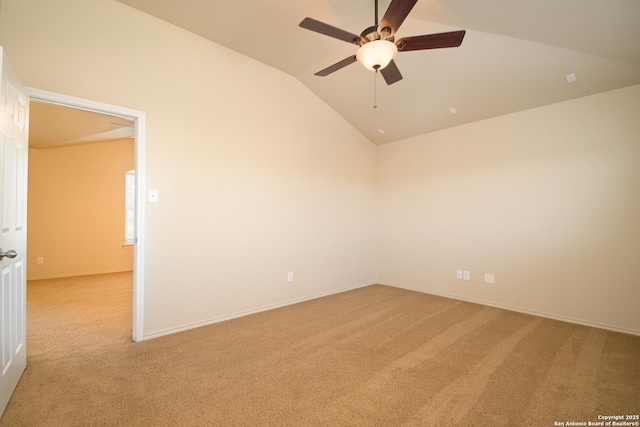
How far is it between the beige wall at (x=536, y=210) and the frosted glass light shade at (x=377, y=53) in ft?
8.38

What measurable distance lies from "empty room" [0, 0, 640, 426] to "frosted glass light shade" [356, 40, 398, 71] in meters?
0.02

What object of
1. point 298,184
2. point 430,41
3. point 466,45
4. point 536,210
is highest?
point 466,45

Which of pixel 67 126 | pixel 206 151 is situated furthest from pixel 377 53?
pixel 67 126

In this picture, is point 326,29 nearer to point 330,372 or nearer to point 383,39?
point 383,39

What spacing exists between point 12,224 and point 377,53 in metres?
2.65

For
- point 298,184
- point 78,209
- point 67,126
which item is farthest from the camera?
point 78,209

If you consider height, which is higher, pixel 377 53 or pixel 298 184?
pixel 377 53

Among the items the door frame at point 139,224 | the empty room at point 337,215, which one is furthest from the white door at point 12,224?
the door frame at point 139,224

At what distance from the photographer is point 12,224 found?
6.18 feet

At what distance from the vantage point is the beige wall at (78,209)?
5.57m

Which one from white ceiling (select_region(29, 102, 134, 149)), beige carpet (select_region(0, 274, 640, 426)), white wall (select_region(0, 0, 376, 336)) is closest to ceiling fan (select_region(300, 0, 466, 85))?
white wall (select_region(0, 0, 376, 336))

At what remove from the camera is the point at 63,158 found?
229 inches

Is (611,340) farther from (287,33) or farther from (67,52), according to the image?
(67,52)

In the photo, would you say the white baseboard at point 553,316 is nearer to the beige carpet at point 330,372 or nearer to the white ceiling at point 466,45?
the beige carpet at point 330,372
